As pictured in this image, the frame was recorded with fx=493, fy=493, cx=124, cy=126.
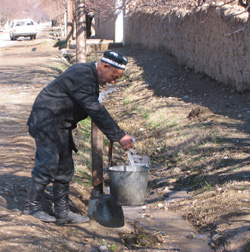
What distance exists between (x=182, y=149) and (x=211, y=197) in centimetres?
225

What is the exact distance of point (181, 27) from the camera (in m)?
14.6

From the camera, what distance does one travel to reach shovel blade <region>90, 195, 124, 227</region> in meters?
5.31

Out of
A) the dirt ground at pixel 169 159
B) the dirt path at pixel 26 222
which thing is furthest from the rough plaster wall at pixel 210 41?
the dirt path at pixel 26 222

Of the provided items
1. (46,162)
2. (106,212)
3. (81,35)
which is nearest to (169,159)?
(81,35)

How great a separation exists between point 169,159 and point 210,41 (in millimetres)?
4598

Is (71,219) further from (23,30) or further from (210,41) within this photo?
(23,30)

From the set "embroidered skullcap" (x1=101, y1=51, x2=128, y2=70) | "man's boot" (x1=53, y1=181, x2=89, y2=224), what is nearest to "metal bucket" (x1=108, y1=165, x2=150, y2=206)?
"man's boot" (x1=53, y1=181, x2=89, y2=224)

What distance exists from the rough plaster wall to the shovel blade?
4802 mm

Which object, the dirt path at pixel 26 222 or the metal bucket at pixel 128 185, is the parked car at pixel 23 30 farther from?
the metal bucket at pixel 128 185

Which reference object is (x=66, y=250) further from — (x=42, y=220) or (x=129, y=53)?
(x=129, y=53)

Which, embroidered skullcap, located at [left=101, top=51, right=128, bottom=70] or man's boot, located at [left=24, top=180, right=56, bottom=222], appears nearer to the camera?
embroidered skullcap, located at [left=101, top=51, right=128, bottom=70]

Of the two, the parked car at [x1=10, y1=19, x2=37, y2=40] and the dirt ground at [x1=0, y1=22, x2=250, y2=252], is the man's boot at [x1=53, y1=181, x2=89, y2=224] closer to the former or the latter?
the dirt ground at [x1=0, y1=22, x2=250, y2=252]

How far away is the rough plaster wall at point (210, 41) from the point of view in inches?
392

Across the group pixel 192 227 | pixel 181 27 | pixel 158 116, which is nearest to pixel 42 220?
pixel 192 227
